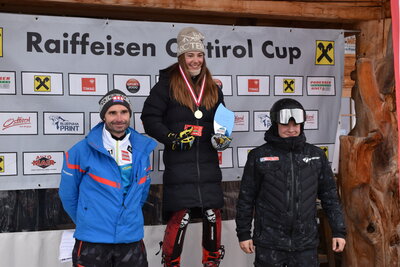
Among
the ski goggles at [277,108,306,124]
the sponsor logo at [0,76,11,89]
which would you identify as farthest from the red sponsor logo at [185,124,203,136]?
the sponsor logo at [0,76,11,89]

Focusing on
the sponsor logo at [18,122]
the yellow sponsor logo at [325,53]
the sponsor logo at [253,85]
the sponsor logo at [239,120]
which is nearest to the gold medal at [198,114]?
the sponsor logo at [239,120]

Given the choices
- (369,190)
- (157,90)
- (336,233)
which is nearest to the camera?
(336,233)

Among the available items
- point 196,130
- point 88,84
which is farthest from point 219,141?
point 88,84

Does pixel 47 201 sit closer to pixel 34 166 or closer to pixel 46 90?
pixel 34 166

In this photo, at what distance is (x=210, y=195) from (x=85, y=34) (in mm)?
1737

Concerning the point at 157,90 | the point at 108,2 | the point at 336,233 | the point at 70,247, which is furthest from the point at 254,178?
the point at 108,2

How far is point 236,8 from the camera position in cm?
425

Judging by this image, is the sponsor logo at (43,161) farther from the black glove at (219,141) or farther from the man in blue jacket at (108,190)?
the black glove at (219,141)

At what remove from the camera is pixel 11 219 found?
4234 mm

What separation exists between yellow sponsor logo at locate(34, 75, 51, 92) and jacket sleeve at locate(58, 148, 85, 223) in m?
0.98

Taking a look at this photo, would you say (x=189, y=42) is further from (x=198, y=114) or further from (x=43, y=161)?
(x=43, y=161)

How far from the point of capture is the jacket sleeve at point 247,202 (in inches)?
132

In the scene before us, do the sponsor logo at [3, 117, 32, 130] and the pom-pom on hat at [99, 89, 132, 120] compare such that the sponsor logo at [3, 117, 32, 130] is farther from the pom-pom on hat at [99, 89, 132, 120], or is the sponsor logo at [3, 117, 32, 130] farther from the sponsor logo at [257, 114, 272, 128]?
the sponsor logo at [257, 114, 272, 128]

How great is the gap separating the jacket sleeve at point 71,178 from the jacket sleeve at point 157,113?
0.55 m
